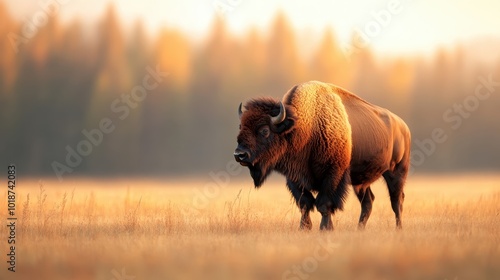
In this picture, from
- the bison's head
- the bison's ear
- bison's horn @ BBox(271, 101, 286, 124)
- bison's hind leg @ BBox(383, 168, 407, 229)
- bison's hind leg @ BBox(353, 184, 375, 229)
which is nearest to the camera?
the bison's head

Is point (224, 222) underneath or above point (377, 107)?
underneath

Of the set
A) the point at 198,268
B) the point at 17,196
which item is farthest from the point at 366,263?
the point at 17,196

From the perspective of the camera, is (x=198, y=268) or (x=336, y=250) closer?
(x=198, y=268)

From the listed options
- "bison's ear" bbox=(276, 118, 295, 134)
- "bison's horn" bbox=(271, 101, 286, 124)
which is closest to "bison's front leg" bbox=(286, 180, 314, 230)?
"bison's ear" bbox=(276, 118, 295, 134)

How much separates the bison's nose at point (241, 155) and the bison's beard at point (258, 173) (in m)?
0.55

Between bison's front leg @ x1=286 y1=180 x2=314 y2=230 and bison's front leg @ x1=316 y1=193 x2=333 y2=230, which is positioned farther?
bison's front leg @ x1=286 y1=180 x2=314 y2=230

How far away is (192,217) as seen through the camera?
49.9 feet

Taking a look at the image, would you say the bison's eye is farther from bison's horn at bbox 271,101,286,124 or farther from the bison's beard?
the bison's beard

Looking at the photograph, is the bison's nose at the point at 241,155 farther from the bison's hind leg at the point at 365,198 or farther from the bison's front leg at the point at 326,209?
the bison's hind leg at the point at 365,198

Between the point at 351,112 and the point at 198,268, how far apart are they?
6.36 meters

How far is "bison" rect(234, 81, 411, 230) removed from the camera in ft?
41.0

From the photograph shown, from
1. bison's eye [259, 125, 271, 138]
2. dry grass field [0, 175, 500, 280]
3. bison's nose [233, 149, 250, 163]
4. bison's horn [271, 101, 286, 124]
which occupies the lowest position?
dry grass field [0, 175, 500, 280]

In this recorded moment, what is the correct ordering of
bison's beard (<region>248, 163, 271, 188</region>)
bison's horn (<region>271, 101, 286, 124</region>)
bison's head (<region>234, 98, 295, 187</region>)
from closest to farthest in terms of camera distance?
1. bison's head (<region>234, 98, 295, 187</region>)
2. bison's horn (<region>271, 101, 286, 124</region>)
3. bison's beard (<region>248, 163, 271, 188</region>)

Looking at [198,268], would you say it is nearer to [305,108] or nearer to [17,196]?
[305,108]
